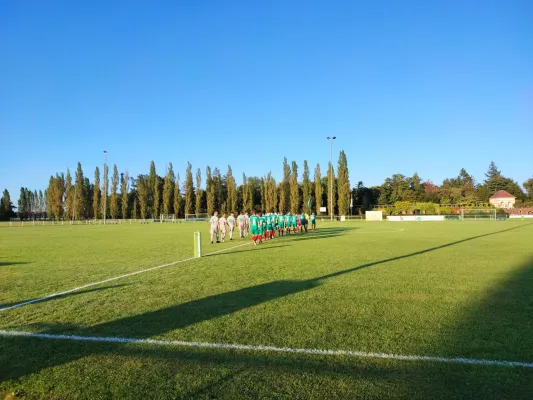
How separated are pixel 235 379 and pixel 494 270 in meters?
9.30

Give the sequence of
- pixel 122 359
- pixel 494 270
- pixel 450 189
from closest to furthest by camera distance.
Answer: pixel 122 359, pixel 494 270, pixel 450 189

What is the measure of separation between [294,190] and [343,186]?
12.4 m

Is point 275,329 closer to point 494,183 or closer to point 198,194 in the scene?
point 198,194

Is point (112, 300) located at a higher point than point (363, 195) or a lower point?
lower

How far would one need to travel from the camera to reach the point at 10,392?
364 cm

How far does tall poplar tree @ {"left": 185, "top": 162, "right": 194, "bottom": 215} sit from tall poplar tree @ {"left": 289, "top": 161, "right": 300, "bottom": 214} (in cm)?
2345

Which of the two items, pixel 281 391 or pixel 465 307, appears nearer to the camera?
pixel 281 391

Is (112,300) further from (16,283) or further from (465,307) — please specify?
(465,307)

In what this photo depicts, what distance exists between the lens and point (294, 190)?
86438 mm

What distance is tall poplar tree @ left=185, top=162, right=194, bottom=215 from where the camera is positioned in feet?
286

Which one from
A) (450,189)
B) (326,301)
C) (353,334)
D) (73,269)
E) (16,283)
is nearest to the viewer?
(353,334)

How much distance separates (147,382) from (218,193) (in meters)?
87.5

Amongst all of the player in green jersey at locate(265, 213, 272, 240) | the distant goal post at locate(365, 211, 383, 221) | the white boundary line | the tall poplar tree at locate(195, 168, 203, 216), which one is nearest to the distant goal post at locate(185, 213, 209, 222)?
the tall poplar tree at locate(195, 168, 203, 216)

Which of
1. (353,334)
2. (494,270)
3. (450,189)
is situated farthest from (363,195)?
(353,334)
